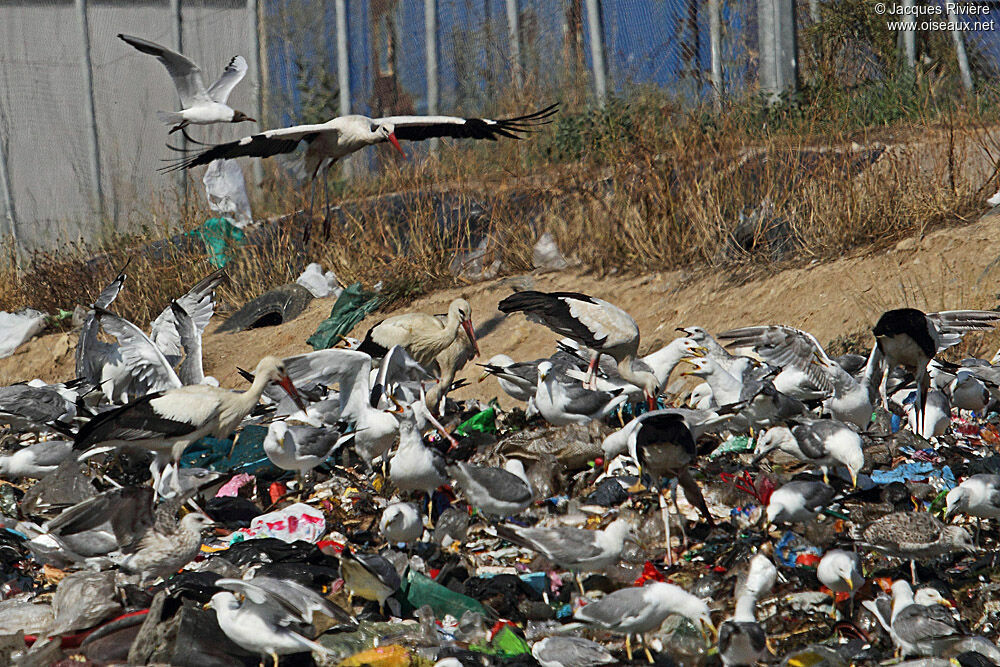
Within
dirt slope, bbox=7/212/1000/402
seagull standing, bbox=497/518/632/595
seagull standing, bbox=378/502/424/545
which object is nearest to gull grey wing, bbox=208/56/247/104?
dirt slope, bbox=7/212/1000/402

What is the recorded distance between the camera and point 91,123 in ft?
41.7

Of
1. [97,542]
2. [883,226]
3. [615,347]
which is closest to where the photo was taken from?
[97,542]

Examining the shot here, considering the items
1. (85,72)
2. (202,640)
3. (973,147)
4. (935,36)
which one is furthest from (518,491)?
(85,72)

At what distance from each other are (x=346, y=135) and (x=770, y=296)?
3552mm

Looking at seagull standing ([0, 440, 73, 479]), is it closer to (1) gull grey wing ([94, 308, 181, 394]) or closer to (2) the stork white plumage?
Result: (1) gull grey wing ([94, 308, 181, 394])

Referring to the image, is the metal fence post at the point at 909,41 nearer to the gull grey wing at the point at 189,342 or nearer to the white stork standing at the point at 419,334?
the white stork standing at the point at 419,334

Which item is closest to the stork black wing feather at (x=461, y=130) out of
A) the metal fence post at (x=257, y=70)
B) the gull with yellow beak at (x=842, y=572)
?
the metal fence post at (x=257, y=70)

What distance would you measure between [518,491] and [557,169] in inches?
251

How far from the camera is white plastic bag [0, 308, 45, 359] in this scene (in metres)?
10.8

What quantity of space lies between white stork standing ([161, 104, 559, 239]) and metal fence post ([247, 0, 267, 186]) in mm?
3823

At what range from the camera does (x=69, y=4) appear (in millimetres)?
13016

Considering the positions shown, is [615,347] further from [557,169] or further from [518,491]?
[557,169]

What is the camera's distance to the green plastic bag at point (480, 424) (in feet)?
22.0

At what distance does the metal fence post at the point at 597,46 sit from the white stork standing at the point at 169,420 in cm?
621
